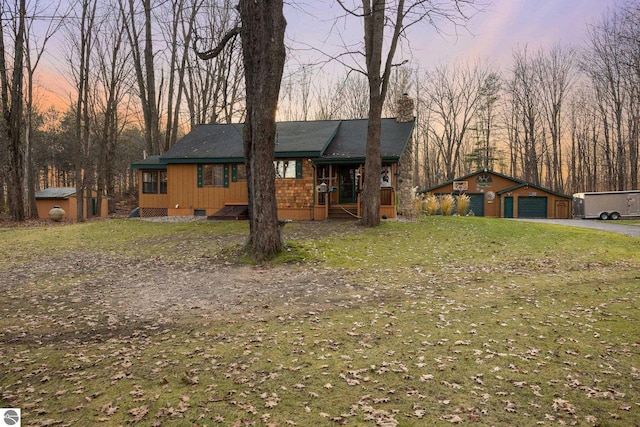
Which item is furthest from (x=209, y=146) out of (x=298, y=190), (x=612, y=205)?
(x=612, y=205)

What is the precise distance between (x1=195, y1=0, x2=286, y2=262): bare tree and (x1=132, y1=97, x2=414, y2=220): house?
738cm

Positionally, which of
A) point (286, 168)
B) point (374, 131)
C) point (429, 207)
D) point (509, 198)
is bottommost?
point (429, 207)

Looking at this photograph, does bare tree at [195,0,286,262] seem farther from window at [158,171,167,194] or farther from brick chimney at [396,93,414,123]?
window at [158,171,167,194]

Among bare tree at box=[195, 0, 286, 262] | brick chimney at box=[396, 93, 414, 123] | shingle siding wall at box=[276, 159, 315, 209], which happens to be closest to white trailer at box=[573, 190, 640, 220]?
brick chimney at box=[396, 93, 414, 123]

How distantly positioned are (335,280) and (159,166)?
15.5m

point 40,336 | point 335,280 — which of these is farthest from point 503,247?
point 40,336

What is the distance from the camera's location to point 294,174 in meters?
17.5

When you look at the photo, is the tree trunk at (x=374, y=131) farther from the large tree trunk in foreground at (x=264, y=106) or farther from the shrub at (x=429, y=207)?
the shrub at (x=429, y=207)

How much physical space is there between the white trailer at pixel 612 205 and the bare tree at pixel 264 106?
26941 millimetres

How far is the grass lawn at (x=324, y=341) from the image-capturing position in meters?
3.04

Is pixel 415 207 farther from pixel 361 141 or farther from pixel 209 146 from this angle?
pixel 209 146

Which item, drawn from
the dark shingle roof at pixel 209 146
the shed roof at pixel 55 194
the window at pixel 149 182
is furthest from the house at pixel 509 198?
the shed roof at pixel 55 194

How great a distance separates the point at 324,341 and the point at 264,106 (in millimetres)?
6252

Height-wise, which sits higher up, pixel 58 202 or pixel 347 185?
pixel 347 185
